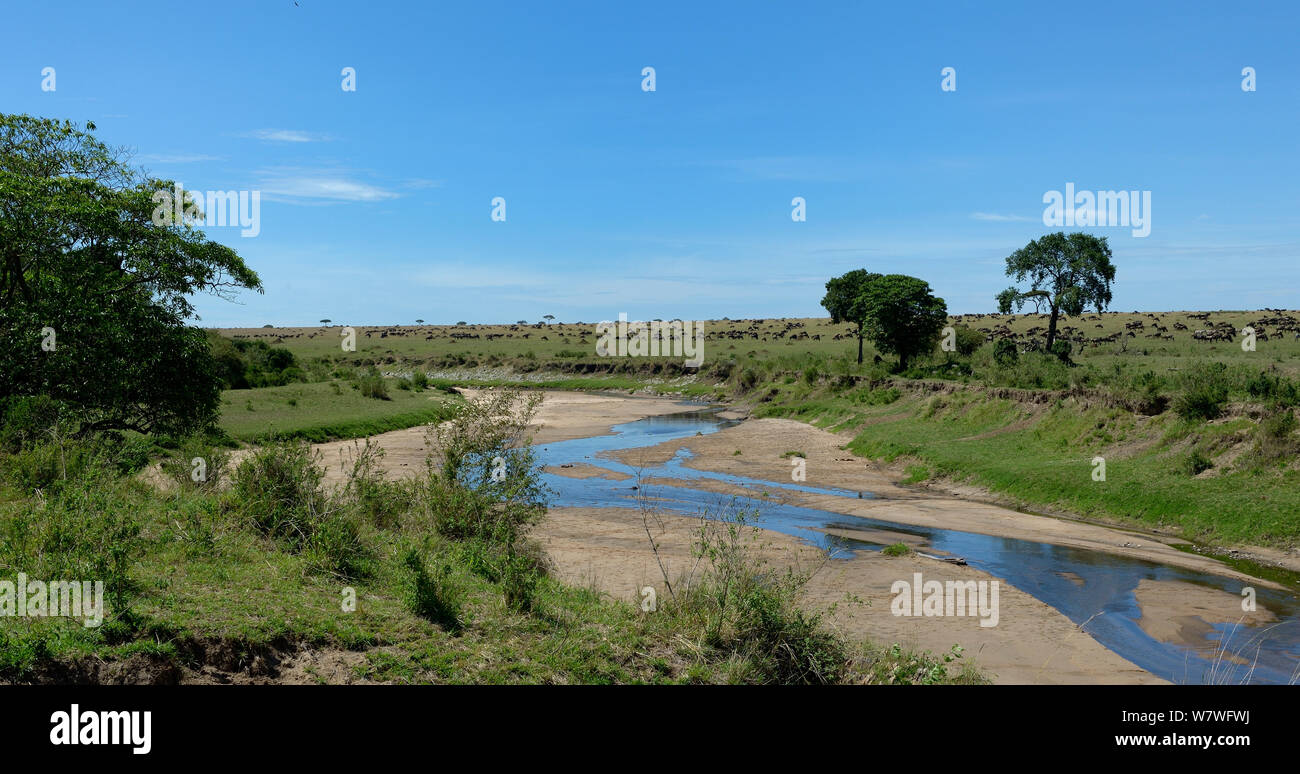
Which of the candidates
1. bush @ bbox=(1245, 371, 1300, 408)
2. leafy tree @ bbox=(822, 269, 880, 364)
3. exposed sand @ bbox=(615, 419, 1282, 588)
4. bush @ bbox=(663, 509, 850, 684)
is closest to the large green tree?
bush @ bbox=(663, 509, 850, 684)

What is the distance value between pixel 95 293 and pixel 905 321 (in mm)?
51481

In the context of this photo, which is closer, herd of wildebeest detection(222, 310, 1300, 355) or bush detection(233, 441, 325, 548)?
bush detection(233, 441, 325, 548)

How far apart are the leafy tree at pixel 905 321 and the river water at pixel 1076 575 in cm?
2888

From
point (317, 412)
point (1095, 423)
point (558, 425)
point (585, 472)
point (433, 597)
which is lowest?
point (585, 472)

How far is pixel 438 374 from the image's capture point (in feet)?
349

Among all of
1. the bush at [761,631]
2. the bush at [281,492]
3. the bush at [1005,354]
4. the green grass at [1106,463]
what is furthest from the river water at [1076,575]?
the bush at [1005,354]

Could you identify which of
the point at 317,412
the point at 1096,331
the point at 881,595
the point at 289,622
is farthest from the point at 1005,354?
the point at 1096,331

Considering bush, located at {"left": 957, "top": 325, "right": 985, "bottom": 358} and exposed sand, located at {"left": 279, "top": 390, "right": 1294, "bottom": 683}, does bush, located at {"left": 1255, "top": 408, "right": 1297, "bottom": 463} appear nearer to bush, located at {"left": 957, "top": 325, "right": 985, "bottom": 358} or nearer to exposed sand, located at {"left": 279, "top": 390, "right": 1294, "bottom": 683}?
exposed sand, located at {"left": 279, "top": 390, "right": 1294, "bottom": 683}

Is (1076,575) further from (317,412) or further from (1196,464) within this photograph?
(317,412)

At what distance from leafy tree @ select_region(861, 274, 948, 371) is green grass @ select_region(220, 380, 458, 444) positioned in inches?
1279

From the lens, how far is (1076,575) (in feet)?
60.2

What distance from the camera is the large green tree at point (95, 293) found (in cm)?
1802

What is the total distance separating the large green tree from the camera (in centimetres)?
1802
